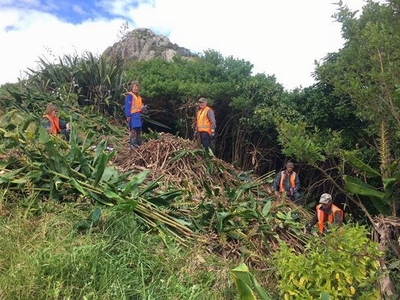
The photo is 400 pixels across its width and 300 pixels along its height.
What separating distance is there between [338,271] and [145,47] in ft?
61.1

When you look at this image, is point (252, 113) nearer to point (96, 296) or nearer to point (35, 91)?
point (35, 91)

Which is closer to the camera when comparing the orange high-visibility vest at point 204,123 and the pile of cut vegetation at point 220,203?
the pile of cut vegetation at point 220,203

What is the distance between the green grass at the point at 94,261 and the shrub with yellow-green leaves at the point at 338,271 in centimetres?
71

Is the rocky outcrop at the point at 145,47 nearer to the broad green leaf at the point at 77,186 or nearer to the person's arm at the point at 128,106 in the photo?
the person's arm at the point at 128,106

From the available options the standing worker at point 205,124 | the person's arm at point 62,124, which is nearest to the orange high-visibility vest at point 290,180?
the standing worker at point 205,124

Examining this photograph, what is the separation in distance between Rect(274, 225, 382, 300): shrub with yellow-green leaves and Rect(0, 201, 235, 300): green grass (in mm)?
706

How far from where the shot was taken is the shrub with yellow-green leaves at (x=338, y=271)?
143 inches

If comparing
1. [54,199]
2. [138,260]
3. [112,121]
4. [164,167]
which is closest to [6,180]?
[54,199]

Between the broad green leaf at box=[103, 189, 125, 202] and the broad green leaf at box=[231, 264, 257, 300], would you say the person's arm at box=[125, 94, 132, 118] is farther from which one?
the broad green leaf at box=[231, 264, 257, 300]

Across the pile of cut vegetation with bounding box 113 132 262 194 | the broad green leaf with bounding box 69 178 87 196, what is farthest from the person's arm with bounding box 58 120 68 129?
the broad green leaf with bounding box 69 178 87 196

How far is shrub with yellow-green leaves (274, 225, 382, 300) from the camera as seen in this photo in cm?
364

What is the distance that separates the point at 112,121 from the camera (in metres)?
12.3

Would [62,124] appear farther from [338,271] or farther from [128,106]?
[338,271]

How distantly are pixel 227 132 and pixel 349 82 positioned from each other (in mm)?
8557
